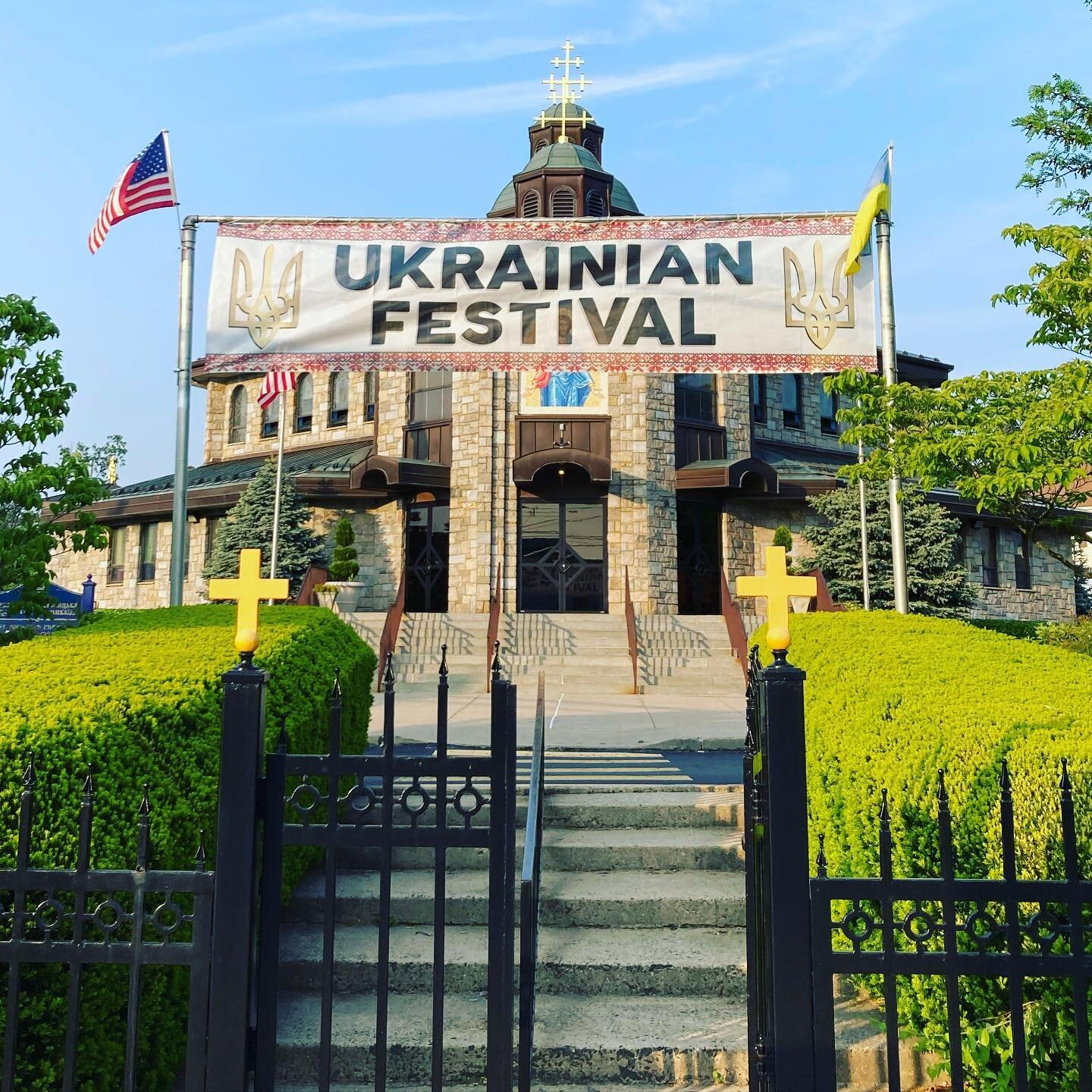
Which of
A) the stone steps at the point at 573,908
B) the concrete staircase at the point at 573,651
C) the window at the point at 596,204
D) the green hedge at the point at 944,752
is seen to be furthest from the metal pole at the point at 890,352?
the window at the point at 596,204

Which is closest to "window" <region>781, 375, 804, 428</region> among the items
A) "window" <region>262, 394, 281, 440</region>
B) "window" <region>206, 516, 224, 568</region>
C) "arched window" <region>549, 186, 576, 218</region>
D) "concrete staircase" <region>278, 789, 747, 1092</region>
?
"arched window" <region>549, 186, 576, 218</region>

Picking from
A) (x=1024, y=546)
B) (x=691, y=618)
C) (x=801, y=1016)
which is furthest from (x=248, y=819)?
(x=1024, y=546)

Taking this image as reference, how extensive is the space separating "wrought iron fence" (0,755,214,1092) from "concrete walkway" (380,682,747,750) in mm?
5280

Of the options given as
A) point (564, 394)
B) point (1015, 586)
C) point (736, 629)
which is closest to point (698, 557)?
point (564, 394)

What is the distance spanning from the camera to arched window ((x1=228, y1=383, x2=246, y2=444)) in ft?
109

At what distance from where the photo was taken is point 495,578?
24.5 meters

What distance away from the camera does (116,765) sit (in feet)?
11.8

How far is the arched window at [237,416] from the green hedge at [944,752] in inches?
1197

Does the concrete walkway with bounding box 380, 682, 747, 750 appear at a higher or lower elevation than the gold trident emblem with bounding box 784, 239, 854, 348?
lower

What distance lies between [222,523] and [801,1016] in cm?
2569

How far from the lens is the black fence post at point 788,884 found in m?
3.02

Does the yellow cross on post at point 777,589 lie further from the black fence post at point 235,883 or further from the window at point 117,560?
the window at point 117,560

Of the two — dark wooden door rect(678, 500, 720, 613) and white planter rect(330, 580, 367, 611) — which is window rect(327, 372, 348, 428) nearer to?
white planter rect(330, 580, 367, 611)

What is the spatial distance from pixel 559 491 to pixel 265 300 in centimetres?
1640
